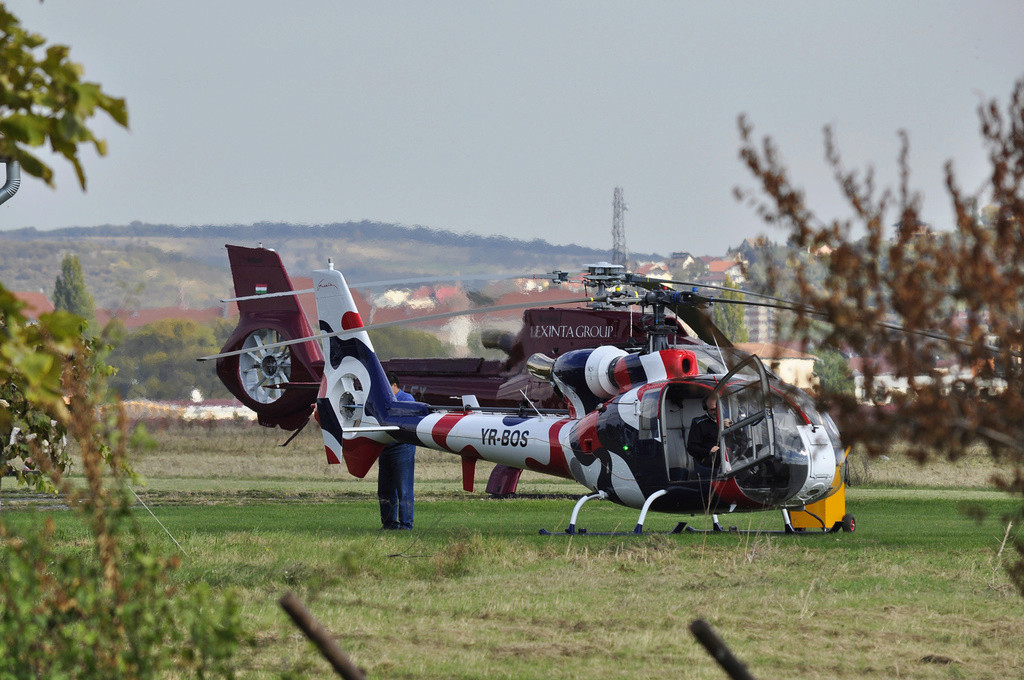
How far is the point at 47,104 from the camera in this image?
3.43 m

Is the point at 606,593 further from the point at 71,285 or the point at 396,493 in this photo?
the point at 71,285

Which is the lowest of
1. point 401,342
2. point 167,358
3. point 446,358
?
point 167,358

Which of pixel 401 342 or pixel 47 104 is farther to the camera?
pixel 401 342

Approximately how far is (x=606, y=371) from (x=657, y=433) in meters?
1.20

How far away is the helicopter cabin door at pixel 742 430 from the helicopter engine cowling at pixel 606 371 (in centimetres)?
71

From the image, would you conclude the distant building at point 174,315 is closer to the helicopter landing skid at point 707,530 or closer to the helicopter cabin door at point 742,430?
the helicopter landing skid at point 707,530

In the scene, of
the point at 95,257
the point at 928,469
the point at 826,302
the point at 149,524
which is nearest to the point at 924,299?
the point at 826,302

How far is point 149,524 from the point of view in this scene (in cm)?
1670

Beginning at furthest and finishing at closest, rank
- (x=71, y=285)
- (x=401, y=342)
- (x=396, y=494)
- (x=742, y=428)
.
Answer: (x=71, y=285)
(x=401, y=342)
(x=396, y=494)
(x=742, y=428)

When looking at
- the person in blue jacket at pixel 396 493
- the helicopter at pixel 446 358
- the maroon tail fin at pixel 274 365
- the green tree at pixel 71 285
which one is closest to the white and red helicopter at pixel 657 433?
the person in blue jacket at pixel 396 493

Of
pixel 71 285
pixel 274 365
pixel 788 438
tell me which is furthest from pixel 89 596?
pixel 71 285

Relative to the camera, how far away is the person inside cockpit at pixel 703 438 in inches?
533

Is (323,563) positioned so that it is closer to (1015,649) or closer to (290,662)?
(290,662)

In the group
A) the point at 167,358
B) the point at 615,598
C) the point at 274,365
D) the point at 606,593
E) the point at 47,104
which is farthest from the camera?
the point at 167,358
